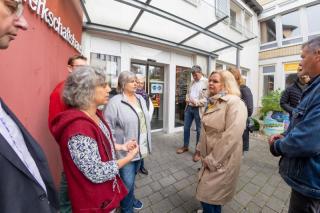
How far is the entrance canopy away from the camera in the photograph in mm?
3963

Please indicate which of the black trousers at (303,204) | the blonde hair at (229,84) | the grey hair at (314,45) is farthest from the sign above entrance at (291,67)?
the black trousers at (303,204)

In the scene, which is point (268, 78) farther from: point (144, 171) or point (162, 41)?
point (144, 171)

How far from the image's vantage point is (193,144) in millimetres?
5570

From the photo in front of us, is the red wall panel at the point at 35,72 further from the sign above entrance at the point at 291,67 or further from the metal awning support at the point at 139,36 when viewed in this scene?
the sign above entrance at the point at 291,67

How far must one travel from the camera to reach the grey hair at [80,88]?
1406 millimetres

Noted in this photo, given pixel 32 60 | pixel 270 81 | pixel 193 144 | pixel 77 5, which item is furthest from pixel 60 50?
pixel 270 81

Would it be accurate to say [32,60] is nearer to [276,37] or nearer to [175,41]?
[175,41]

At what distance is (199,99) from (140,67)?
2.37 metres

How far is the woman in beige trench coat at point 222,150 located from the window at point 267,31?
12.4 metres

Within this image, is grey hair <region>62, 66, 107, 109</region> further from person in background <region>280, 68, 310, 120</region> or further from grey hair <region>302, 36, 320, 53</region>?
person in background <region>280, 68, 310, 120</region>

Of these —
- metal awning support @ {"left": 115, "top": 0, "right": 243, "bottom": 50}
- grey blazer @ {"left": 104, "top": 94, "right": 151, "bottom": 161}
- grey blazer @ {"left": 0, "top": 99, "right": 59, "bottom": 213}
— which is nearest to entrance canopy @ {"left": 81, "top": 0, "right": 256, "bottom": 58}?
metal awning support @ {"left": 115, "top": 0, "right": 243, "bottom": 50}

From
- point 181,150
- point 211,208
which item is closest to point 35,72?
point 211,208

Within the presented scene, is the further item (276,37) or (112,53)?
(276,37)

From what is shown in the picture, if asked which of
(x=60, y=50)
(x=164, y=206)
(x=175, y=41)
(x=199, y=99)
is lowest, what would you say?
(x=164, y=206)
